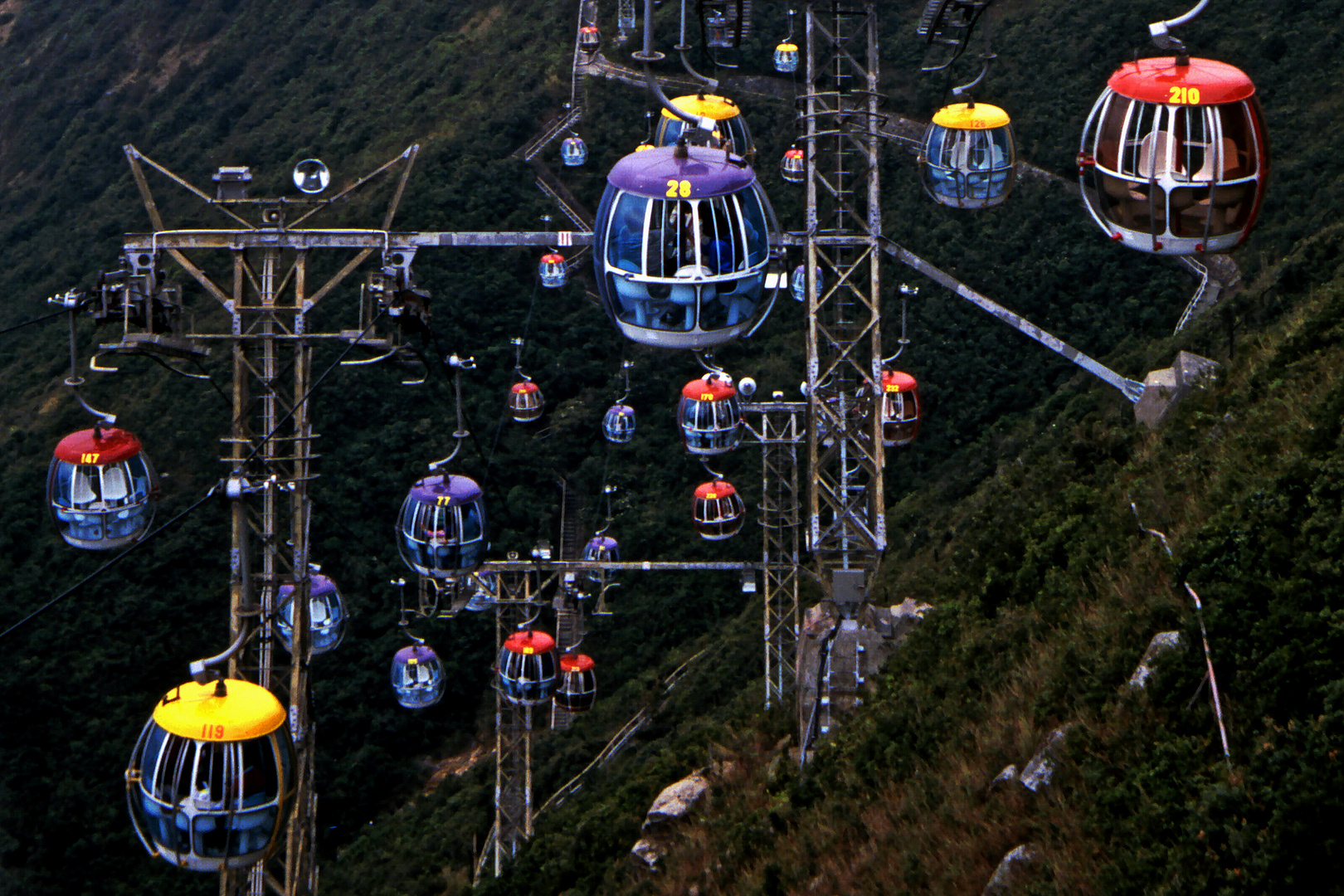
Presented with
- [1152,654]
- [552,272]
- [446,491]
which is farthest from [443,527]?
[552,272]

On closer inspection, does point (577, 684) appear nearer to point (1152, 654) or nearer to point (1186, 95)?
point (1152, 654)

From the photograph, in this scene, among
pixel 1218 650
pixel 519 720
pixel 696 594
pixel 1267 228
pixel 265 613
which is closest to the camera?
pixel 1218 650

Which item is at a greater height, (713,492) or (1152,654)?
(1152,654)

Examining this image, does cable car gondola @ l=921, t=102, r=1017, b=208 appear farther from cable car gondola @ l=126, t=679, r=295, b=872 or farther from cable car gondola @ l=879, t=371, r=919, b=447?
cable car gondola @ l=126, t=679, r=295, b=872

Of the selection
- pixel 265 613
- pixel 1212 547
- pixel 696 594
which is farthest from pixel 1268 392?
pixel 696 594

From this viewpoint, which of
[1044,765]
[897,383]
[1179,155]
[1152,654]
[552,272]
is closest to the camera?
[1044,765]

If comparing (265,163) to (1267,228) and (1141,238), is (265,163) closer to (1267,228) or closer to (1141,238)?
(1267,228)
